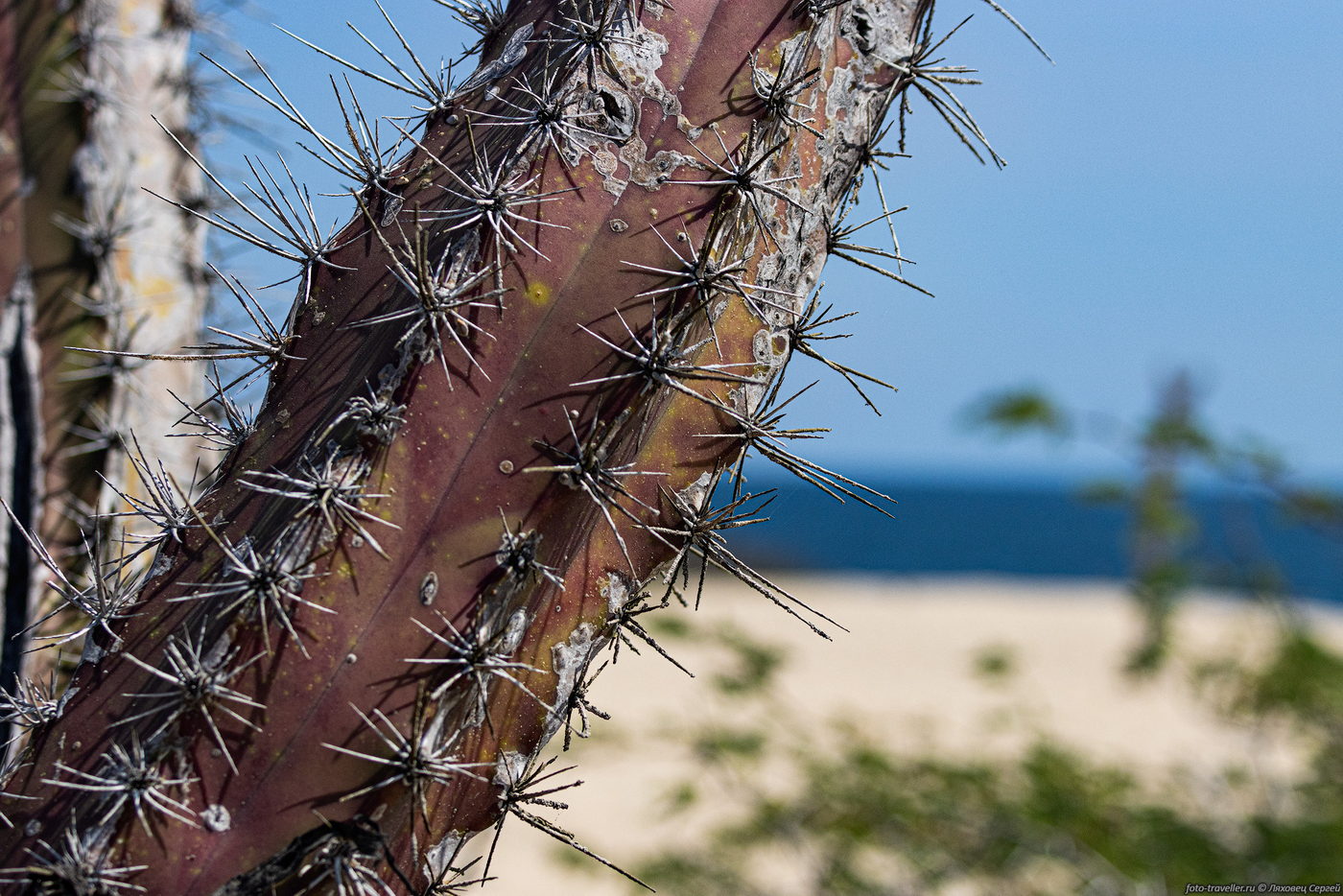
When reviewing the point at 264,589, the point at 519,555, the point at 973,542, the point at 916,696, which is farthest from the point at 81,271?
the point at 973,542

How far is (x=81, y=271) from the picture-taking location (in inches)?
84.8

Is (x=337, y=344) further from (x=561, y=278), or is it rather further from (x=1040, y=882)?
(x=1040, y=882)

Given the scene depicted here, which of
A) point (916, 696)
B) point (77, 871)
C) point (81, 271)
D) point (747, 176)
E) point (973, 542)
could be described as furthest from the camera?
point (973, 542)

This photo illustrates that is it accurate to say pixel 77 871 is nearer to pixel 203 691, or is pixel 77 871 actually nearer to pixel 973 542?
pixel 203 691

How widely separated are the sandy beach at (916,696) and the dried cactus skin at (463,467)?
260mm

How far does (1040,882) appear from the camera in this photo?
4641 millimetres

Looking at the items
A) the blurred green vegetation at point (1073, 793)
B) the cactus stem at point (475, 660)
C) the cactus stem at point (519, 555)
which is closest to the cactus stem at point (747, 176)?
the cactus stem at point (519, 555)

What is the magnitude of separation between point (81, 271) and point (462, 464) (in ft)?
4.74

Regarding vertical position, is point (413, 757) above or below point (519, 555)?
below

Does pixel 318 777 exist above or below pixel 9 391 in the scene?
below

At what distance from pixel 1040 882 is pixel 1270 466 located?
212 cm

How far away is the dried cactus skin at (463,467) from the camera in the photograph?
113 cm

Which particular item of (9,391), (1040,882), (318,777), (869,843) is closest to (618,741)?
(869,843)

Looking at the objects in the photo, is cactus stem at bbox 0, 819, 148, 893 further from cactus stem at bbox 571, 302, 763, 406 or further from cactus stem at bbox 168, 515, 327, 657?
cactus stem at bbox 571, 302, 763, 406
